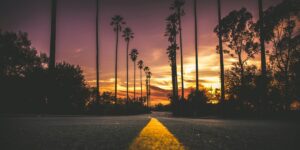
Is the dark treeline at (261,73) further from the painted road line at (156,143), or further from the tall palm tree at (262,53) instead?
the painted road line at (156,143)

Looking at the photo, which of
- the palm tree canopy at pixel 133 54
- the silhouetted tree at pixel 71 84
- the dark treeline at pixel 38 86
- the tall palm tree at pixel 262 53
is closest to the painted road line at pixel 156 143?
the dark treeline at pixel 38 86

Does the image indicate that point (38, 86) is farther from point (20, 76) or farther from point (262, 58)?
point (262, 58)

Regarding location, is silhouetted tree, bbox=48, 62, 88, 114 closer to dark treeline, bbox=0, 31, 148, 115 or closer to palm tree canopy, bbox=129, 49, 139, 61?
dark treeline, bbox=0, 31, 148, 115

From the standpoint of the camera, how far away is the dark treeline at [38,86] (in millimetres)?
19219

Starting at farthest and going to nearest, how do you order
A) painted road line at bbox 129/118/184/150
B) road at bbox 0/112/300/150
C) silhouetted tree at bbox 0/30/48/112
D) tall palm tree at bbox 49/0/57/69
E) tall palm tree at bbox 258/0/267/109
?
tall palm tree at bbox 258/0/267/109
silhouetted tree at bbox 0/30/48/112
tall palm tree at bbox 49/0/57/69
road at bbox 0/112/300/150
painted road line at bbox 129/118/184/150

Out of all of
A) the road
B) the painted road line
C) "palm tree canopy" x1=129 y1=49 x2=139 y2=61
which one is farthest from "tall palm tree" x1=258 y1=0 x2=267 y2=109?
"palm tree canopy" x1=129 y1=49 x2=139 y2=61

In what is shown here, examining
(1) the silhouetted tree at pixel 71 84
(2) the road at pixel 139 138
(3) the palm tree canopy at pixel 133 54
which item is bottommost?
(2) the road at pixel 139 138

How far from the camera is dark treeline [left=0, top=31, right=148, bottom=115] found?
1922 cm

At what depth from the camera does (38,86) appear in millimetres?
28562

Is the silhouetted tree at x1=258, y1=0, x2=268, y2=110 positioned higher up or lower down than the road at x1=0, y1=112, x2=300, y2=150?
higher up

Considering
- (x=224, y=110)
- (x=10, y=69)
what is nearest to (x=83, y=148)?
(x=224, y=110)

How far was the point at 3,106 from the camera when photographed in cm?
2142

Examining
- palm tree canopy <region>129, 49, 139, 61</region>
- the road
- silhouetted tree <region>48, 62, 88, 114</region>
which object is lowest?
the road

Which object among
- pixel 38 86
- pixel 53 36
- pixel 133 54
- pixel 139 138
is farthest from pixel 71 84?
pixel 133 54
